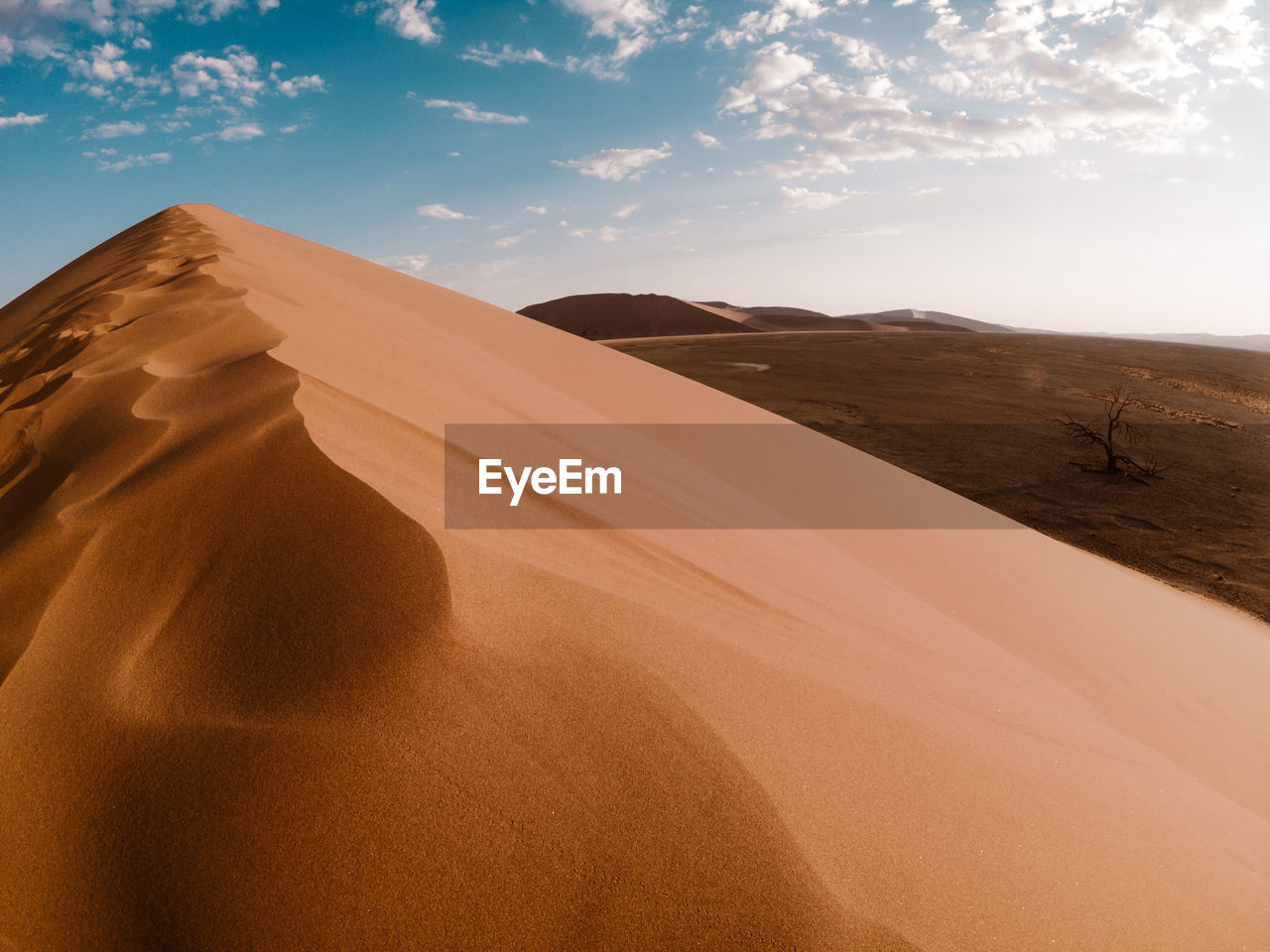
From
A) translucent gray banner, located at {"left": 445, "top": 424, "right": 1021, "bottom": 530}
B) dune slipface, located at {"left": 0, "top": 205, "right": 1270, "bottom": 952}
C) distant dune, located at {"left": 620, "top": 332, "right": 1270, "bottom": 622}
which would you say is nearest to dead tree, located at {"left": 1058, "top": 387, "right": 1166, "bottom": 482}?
distant dune, located at {"left": 620, "top": 332, "right": 1270, "bottom": 622}

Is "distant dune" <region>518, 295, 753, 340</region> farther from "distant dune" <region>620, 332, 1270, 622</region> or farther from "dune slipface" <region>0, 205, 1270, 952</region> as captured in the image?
"dune slipface" <region>0, 205, 1270, 952</region>

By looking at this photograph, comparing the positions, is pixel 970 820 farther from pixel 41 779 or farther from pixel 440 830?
pixel 41 779

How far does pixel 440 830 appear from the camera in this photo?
1.02 m

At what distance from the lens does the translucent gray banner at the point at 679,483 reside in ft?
7.06

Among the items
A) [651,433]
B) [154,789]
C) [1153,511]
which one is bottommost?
[1153,511]

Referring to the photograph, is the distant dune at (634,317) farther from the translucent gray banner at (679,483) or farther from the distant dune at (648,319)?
the translucent gray banner at (679,483)

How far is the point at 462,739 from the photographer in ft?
3.74

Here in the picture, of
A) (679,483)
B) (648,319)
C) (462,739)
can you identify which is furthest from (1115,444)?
(648,319)

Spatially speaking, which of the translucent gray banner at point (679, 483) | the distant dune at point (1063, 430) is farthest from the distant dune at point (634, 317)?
the translucent gray banner at point (679, 483)

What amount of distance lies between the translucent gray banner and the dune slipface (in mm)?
125

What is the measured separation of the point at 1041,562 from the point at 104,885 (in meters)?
4.72

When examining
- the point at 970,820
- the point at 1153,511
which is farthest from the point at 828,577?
the point at 1153,511

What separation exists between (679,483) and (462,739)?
2.16 meters

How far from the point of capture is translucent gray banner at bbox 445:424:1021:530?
84.7 inches
